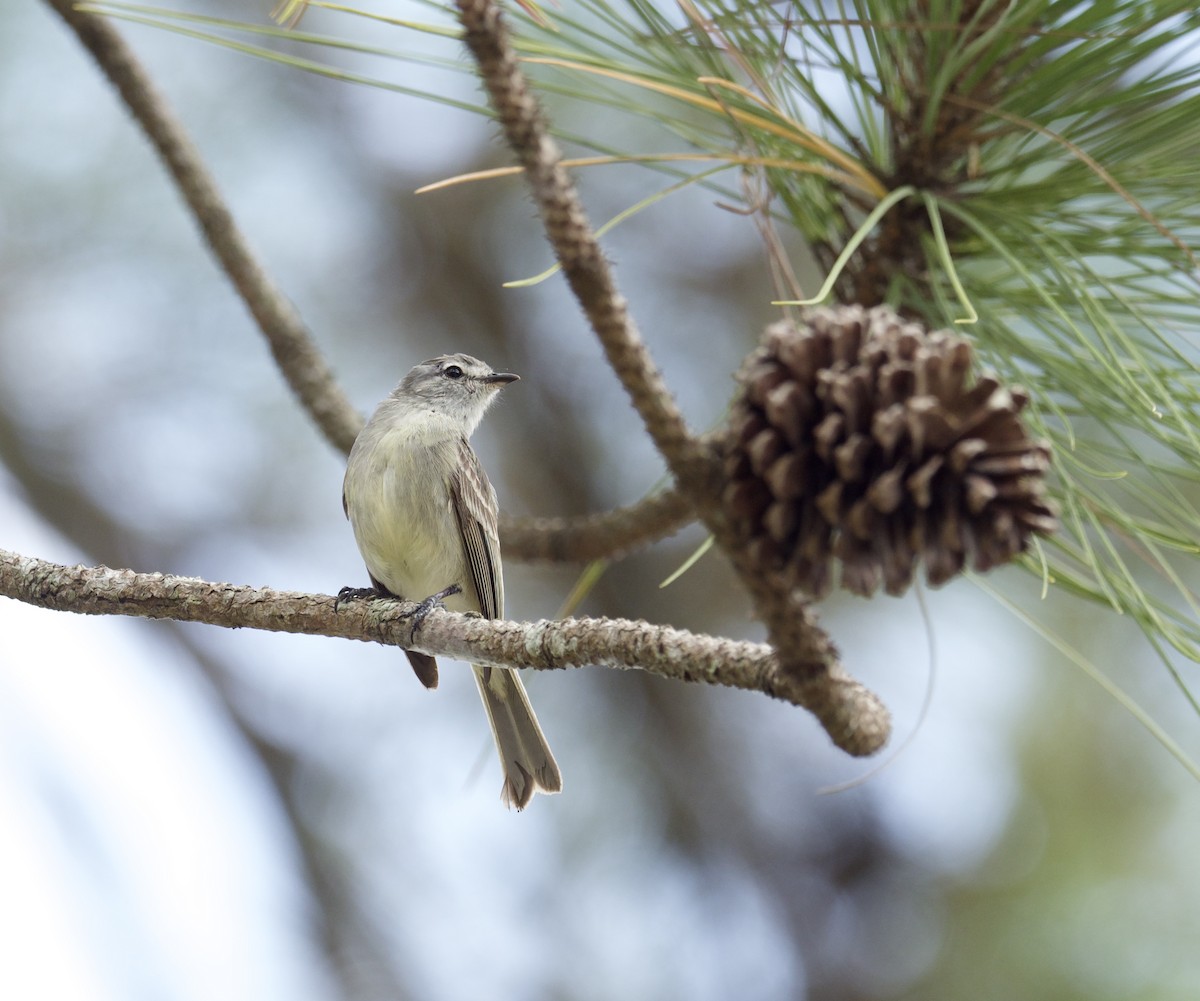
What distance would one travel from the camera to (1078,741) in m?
4.34

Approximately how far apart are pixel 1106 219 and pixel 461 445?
198 cm

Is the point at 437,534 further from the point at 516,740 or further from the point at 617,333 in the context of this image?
the point at 617,333

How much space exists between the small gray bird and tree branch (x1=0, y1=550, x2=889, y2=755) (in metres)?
1.03

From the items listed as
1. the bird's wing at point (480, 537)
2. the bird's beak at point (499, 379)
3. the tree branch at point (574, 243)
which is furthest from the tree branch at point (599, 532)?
the bird's beak at point (499, 379)

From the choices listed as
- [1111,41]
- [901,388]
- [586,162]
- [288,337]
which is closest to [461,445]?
[288,337]

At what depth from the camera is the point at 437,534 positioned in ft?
11.3

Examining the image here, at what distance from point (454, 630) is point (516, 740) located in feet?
4.66

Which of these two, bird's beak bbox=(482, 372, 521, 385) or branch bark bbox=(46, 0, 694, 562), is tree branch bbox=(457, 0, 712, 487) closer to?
branch bark bbox=(46, 0, 694, 562)

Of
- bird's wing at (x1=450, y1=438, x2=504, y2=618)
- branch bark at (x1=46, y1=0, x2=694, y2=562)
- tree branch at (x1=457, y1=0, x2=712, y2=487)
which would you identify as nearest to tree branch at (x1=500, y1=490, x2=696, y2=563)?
branch bark at (x1=46, y1=0, x2=694, y2=562)

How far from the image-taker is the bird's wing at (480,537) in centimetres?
344

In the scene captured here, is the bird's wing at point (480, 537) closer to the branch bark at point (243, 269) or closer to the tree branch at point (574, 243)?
the branch bark at point (243, 269)

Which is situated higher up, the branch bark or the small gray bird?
the branch bark

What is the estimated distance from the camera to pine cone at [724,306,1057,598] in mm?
1223

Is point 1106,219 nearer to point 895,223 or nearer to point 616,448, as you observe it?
point 895,223
